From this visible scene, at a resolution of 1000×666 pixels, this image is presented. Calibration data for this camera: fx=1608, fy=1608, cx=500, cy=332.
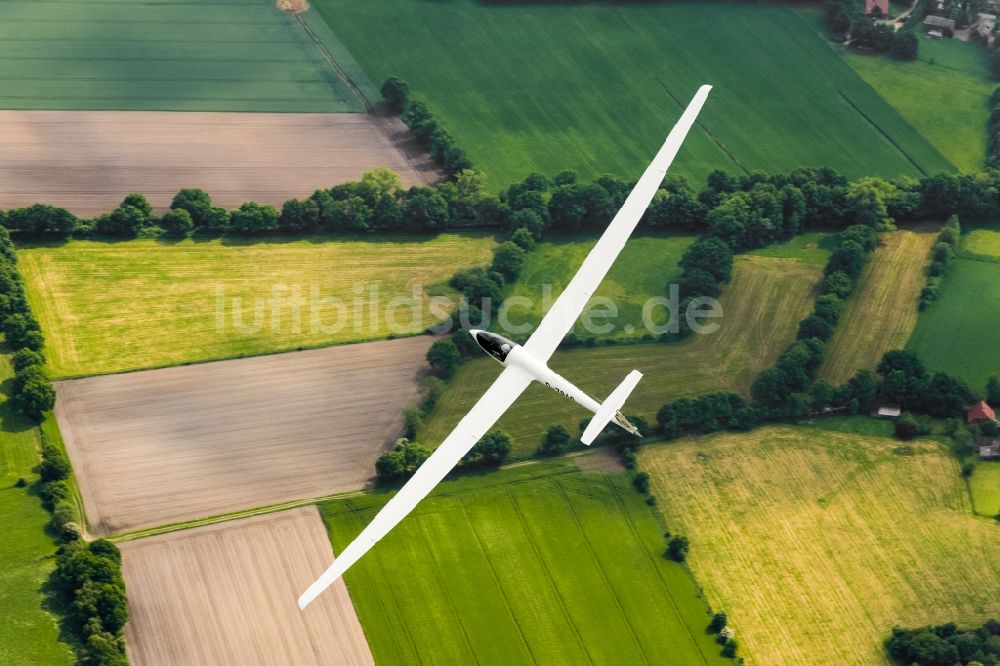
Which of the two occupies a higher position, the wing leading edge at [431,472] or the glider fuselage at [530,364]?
the glider fuselage at [530,364]

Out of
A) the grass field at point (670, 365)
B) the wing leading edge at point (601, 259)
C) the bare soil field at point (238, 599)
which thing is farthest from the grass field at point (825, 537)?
the bare soil field at point (238, 599)

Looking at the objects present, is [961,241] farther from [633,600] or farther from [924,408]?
[633,600]

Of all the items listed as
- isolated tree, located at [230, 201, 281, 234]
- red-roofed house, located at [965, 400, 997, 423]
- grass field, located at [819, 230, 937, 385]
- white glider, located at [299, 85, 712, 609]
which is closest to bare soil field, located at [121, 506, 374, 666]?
white glider, located at [299, 85, 712, 609]

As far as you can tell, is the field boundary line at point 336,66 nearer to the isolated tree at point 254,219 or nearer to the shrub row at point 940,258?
the isolated tree at point 254,219

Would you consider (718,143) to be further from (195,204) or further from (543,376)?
(543,376)

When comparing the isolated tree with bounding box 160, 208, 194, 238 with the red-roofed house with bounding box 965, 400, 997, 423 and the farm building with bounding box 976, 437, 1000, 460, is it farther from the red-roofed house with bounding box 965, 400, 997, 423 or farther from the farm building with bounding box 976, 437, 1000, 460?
the farm building with bounding box 976, 437, 1000, 460
